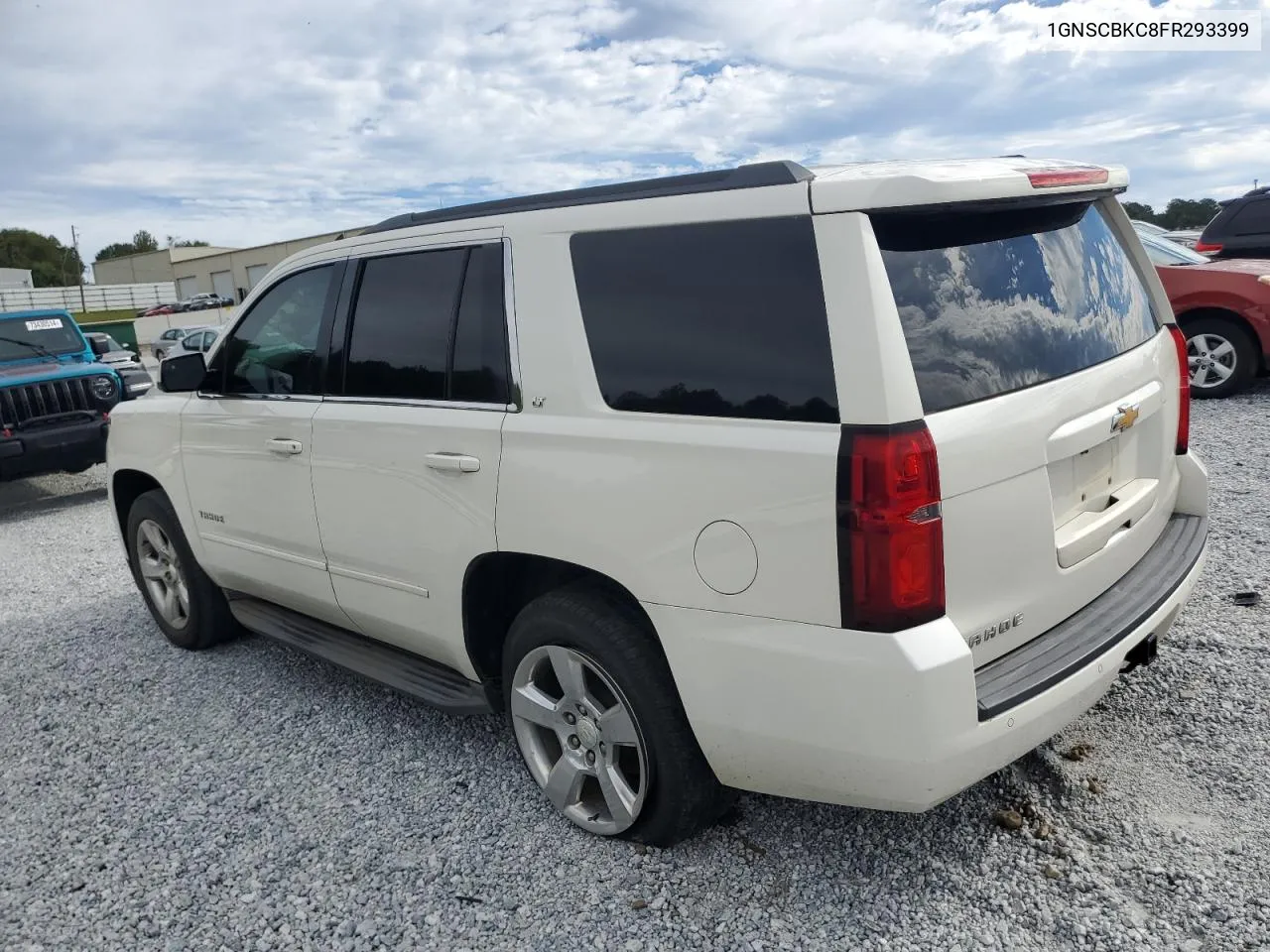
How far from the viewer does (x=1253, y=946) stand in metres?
2.29

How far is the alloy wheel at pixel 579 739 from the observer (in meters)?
2.77

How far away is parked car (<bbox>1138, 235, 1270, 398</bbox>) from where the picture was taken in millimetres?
8594

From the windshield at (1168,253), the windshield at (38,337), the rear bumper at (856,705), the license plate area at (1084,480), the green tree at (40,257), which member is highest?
the green tree at (40,257)

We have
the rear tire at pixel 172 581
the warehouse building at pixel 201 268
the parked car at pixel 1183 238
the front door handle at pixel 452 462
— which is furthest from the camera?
the warehouse building at pixel 201 268

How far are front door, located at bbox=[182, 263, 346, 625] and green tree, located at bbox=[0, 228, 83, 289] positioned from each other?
10516 cm

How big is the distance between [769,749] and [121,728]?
302 centimetres

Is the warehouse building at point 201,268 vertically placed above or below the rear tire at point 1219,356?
above

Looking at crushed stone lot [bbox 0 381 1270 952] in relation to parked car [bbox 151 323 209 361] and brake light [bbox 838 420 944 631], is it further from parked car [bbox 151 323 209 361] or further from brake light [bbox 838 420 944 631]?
parked car [bbox 151 323 209 361]

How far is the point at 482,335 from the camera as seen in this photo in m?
3.03

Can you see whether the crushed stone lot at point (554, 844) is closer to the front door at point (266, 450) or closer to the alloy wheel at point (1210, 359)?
the front door at point (266, 450)

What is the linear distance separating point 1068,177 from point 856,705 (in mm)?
1521

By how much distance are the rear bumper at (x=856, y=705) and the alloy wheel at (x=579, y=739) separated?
1.05 feet

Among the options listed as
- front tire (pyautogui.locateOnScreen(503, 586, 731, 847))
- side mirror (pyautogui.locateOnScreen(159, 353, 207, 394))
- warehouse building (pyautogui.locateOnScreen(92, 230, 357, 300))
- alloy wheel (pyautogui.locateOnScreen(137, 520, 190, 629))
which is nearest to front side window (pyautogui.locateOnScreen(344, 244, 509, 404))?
front tire (pyautogui.locateOnScreen(503, 586, 731, 847))

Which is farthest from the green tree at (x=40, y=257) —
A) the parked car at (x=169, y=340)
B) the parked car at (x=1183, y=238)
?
the parked car at (x=1183, y=238)
